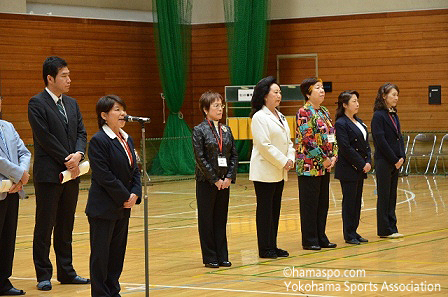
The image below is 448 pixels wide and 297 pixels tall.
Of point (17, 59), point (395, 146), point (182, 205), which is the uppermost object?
point (17, 59)

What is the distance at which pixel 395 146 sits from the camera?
9.19 m

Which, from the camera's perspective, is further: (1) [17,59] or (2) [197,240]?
(1) [17,59]

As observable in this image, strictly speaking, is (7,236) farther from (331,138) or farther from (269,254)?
(331,138)

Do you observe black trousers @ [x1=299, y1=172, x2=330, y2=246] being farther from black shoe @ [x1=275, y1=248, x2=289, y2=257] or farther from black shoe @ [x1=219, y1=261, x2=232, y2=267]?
black shoe @ [x1=219, y1=261, x2=232, y2=267]

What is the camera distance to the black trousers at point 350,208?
890 cm

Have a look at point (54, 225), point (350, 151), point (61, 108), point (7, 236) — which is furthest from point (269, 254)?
point (7, 236)

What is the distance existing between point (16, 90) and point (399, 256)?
36.4 ft

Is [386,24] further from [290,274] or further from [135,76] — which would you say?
[290,274]

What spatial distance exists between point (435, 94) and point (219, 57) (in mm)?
5216

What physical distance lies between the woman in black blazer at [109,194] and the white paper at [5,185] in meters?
0.85

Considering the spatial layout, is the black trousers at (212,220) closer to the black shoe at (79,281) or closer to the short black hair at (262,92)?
the short black hair at (262,92)

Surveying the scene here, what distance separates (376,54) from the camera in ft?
60.2

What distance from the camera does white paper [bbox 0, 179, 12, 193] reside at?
6.50 metres

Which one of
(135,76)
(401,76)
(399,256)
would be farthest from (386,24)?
(399,256)
